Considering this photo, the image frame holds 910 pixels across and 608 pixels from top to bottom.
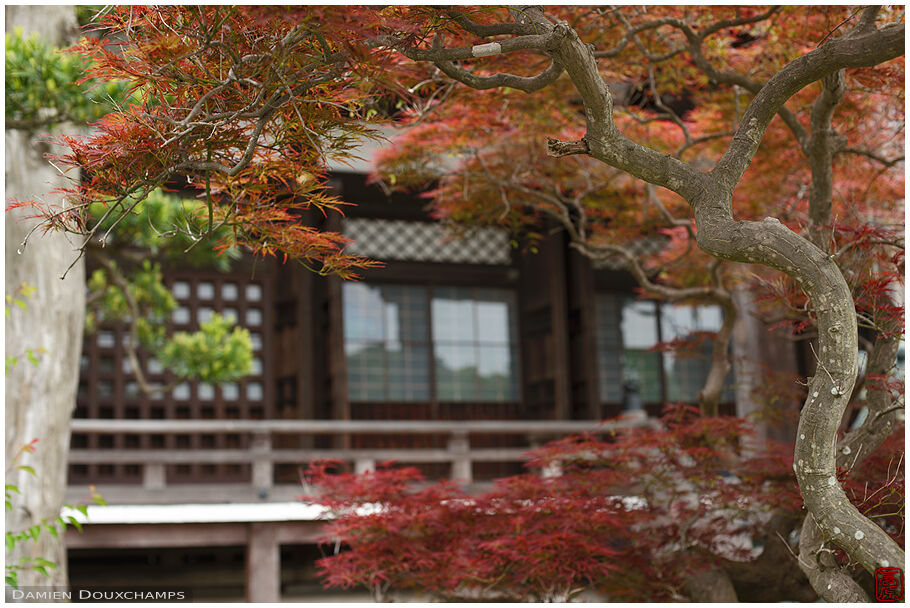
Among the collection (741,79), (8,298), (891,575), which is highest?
(741,79)

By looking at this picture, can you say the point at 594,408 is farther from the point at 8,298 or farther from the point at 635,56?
the point at 8,298

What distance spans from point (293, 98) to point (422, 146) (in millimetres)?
2769

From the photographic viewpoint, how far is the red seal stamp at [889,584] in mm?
2730

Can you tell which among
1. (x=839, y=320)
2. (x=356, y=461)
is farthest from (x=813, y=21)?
(x=356, y=461)

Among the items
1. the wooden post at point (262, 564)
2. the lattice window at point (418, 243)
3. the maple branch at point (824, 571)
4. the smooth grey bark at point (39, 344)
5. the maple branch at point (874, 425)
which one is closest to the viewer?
the maple branch at point (824, 571)

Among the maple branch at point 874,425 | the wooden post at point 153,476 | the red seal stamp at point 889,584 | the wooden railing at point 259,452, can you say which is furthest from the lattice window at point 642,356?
the red seal stamp at point 889,584

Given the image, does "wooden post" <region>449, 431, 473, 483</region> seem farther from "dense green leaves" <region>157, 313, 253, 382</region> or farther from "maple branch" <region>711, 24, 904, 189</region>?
"maple branch" <region>711, 24, 904, 189</region>

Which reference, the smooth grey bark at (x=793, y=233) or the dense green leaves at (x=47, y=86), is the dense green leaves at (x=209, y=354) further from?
the smooth grey bark at (x=793, y=233)

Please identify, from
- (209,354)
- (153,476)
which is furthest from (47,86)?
(153,476)

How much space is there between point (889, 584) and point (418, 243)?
7.23 meters

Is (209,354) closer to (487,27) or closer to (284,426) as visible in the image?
(284,426)

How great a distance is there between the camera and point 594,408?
948 centimetres

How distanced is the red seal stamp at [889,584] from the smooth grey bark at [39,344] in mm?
4113

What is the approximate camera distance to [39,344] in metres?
5.17
